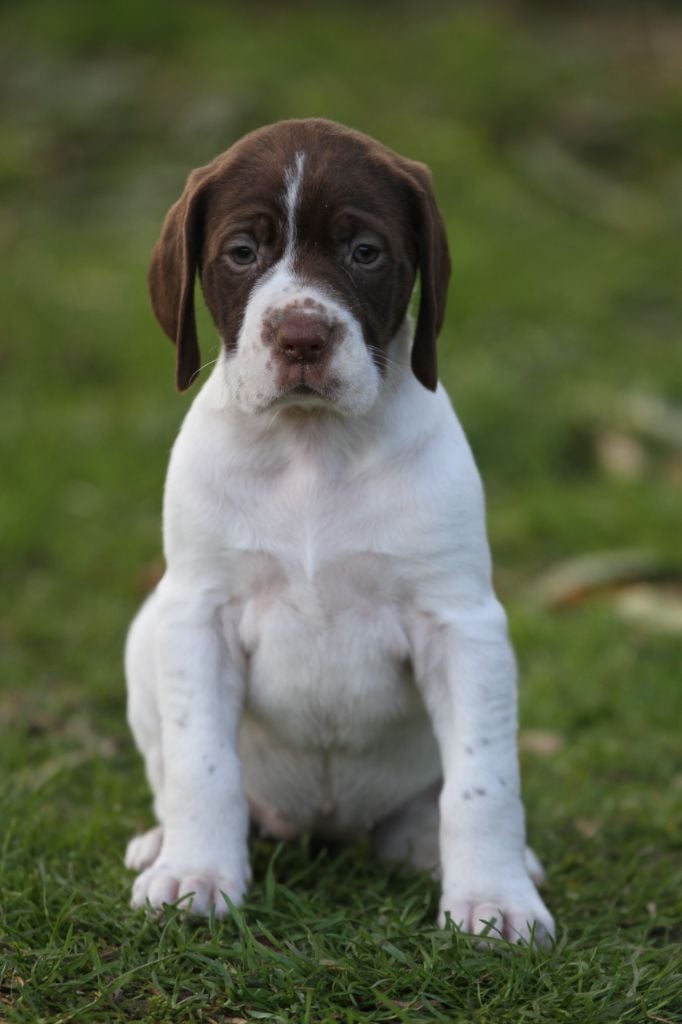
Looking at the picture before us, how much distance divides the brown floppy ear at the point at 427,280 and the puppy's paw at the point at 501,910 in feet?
4.24

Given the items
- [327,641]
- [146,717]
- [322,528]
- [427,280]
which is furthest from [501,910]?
[427,280]

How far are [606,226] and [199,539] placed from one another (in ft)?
32.7

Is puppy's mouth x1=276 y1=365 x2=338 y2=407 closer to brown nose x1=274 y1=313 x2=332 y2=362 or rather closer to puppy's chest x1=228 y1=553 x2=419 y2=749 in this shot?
brown nose x1=274 y1=313 x2=332 y2=362

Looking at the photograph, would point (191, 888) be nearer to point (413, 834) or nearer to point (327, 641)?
point (327, 641)

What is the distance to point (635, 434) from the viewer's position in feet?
29.7

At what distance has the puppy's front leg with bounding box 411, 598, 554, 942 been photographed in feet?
12.2

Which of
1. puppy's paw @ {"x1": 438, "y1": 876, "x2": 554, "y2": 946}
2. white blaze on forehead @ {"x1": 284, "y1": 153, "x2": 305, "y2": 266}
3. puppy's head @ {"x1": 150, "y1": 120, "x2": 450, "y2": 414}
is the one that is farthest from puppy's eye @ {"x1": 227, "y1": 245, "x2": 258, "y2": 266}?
puppy's paw @ {"x1": 438, "y1": 876, "x2": 554, "y2": 946}

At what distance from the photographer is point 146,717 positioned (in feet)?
14.3

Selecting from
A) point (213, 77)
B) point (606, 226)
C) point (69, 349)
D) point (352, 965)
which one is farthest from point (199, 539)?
point (213, 77)

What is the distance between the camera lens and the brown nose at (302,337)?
3.54 meters

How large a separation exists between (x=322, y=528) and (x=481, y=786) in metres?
0.77

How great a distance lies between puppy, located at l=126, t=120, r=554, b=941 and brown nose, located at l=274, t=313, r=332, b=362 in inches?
0.8

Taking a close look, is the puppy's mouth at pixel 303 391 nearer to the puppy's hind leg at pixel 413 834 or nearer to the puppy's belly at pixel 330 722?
the puppy's belly at pixel 330 722

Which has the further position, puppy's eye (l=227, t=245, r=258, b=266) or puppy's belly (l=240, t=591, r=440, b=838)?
puppy's belly (l=240, t=591, r=440, b=838)
